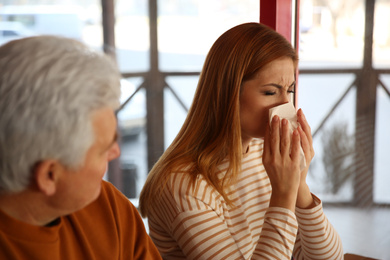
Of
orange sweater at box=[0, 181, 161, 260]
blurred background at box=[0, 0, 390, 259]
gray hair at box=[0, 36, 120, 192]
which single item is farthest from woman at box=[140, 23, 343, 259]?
blurred background at box=[0, 0, 390, 259]

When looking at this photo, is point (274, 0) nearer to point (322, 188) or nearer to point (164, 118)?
point (322, 188)

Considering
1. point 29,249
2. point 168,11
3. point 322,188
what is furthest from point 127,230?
point 168,11

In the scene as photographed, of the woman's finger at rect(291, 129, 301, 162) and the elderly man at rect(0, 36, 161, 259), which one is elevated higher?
the elderly man at rect(0, 36, 161, 259)

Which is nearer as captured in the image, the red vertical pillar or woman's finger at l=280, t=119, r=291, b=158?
woman's finger at l=280, t=119, r=291, b=158

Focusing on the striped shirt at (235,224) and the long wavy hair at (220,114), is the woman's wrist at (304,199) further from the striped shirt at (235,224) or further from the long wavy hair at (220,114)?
the long wavy hair at (220,114)

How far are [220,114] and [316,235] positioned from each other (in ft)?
A: 1.45

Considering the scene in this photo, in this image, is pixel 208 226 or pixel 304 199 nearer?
pixel 208 226

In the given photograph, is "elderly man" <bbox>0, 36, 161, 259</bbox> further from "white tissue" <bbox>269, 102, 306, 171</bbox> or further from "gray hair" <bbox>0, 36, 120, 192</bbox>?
"white tissue" <bbox>269, 102, 306, 171</bbox>

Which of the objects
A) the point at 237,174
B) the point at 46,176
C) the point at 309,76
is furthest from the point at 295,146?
the point at 309,76

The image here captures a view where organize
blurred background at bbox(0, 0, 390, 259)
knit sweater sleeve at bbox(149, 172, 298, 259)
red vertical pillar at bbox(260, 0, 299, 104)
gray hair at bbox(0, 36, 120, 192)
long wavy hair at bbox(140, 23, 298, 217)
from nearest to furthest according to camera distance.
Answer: gray hair at bbox(0, 36, 120, 192), knit sweater sleeve at bbox(149, 172, 298, 259), long wavy hair at bbox(140, 23, 298, 217), red vertical pillar at bbox(260, 0, 299, 104), blurred background at bbox(0, 0, 390, 259)

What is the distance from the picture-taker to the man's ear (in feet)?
2.49

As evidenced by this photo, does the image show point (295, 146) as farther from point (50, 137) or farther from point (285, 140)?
point (50, 137)

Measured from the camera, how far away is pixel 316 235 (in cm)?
135

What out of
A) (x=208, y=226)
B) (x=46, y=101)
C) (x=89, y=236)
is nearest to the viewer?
(x=46, y=101)
